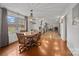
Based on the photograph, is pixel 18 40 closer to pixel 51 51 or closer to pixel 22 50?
pixel 22 50

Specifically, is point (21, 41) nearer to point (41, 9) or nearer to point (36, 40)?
point (36, 40)

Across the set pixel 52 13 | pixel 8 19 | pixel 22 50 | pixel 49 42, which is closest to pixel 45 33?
pixel 49 42

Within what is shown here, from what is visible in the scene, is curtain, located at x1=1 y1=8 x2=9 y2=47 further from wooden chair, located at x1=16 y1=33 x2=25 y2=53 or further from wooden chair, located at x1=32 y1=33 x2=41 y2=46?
wooden chair, located at x1=32 y1=33 x2=41 y2=46

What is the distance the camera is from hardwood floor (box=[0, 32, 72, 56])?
2.80m

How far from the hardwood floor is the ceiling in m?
0.50

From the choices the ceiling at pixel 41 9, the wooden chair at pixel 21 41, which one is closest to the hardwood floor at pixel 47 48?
the wooden chair at pixel 21 41

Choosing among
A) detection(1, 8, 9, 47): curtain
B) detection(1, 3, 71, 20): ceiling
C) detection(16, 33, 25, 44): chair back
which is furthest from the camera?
detection(16, 33, 25, 44): chair back

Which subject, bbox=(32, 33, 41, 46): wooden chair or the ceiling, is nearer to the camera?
the ceiling

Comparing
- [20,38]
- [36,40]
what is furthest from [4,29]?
[36,40]

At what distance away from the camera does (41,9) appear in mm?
2982

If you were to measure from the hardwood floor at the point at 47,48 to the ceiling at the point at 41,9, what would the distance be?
50 cm

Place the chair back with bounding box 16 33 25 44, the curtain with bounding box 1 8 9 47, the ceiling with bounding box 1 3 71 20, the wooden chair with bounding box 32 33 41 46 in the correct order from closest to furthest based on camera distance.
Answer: the ceiling with bounding box 1 3 71 20 → the curtain with bounding box 1 8 9 47 → the chair back with bounding box 16 33 25 44 → the wooden chair with bounding box 32 33 41 46

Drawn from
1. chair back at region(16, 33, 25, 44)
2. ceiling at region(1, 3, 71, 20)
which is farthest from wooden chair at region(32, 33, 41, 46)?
ceiling at region(1, 3, 71, 20)

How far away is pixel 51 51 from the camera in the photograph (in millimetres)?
2885
